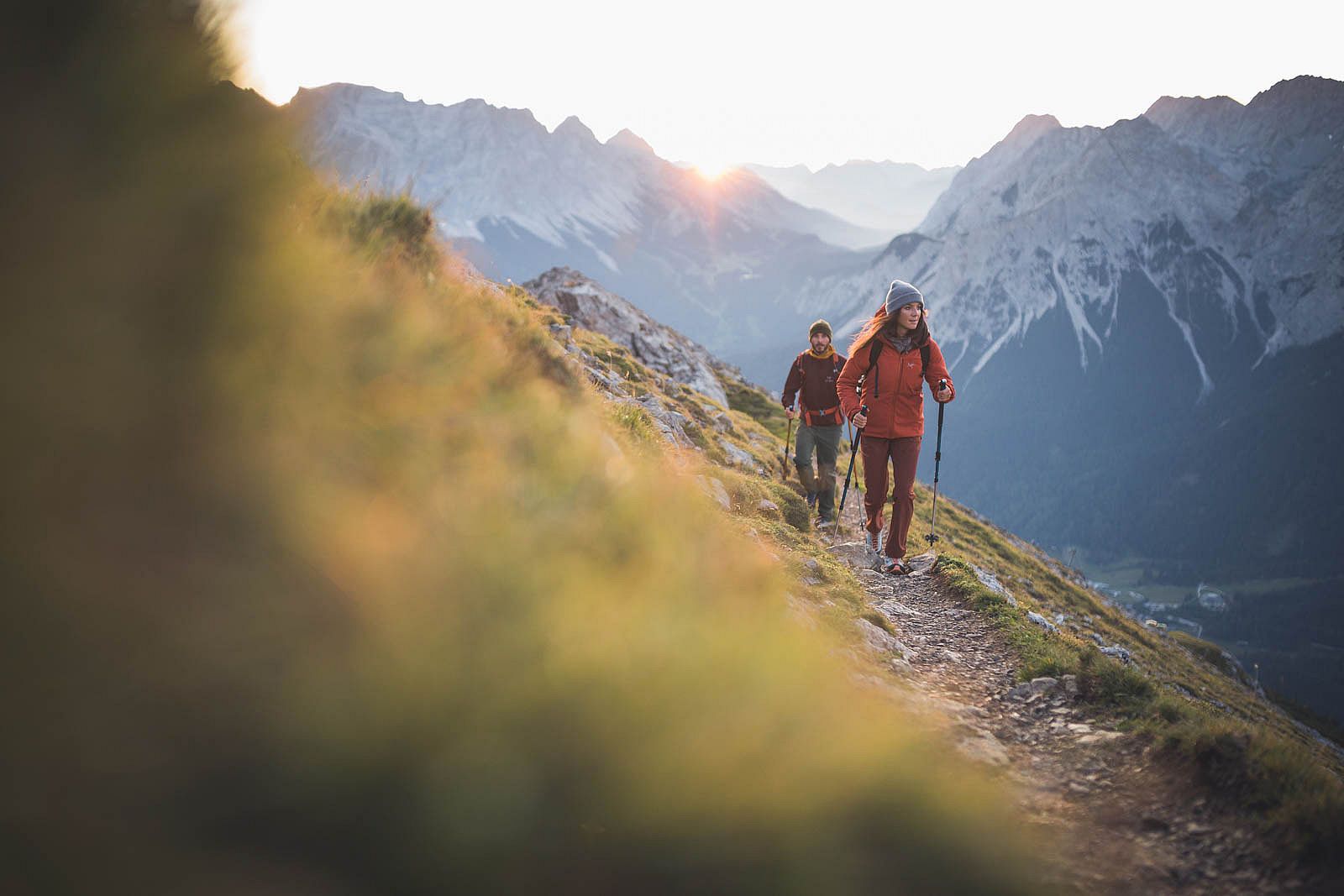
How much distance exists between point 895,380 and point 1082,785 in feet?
21.9

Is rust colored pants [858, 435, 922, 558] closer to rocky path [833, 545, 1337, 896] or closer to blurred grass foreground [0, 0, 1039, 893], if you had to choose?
rocky path [833, 545, 1337, 896]

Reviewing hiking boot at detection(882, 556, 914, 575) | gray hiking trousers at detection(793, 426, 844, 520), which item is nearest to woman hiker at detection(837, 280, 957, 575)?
hiking boot at detection(882, 556, 914, 575)

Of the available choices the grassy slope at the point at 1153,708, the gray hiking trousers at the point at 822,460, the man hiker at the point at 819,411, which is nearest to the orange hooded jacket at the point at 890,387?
the grassy slope at the point at 1153,708

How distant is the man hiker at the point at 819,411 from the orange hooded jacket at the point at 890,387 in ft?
10.8

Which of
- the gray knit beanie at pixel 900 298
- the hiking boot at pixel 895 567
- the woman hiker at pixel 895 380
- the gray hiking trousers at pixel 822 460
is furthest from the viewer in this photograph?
the gray hiking trousers at pixel 822 460

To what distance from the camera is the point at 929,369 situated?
10.9m

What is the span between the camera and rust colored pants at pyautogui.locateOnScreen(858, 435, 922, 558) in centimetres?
1120

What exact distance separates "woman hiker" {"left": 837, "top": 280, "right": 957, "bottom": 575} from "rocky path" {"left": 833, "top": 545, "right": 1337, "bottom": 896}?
3348 millimetres

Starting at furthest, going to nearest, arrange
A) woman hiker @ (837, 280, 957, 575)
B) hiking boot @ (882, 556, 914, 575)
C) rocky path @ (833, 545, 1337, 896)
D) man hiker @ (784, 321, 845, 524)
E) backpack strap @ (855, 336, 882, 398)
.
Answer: man hiker @ (784, 321, 845, 524)
hiking boot @ (882, 556, 914, 575)
backpack strap @ (855, 336, 882, 398)
woman hiker @ (837, 280, 957, 575)
rocky path @ (833, 545, 1337, 896)

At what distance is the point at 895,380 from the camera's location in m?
10.9

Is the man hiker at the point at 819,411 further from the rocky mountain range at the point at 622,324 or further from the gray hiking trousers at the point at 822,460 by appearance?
the rocky mountain range at the point at 622,324

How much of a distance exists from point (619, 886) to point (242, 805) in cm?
180

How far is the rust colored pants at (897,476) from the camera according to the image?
1120 cm

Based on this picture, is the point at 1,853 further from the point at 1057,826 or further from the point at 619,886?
the point at 1057,826
